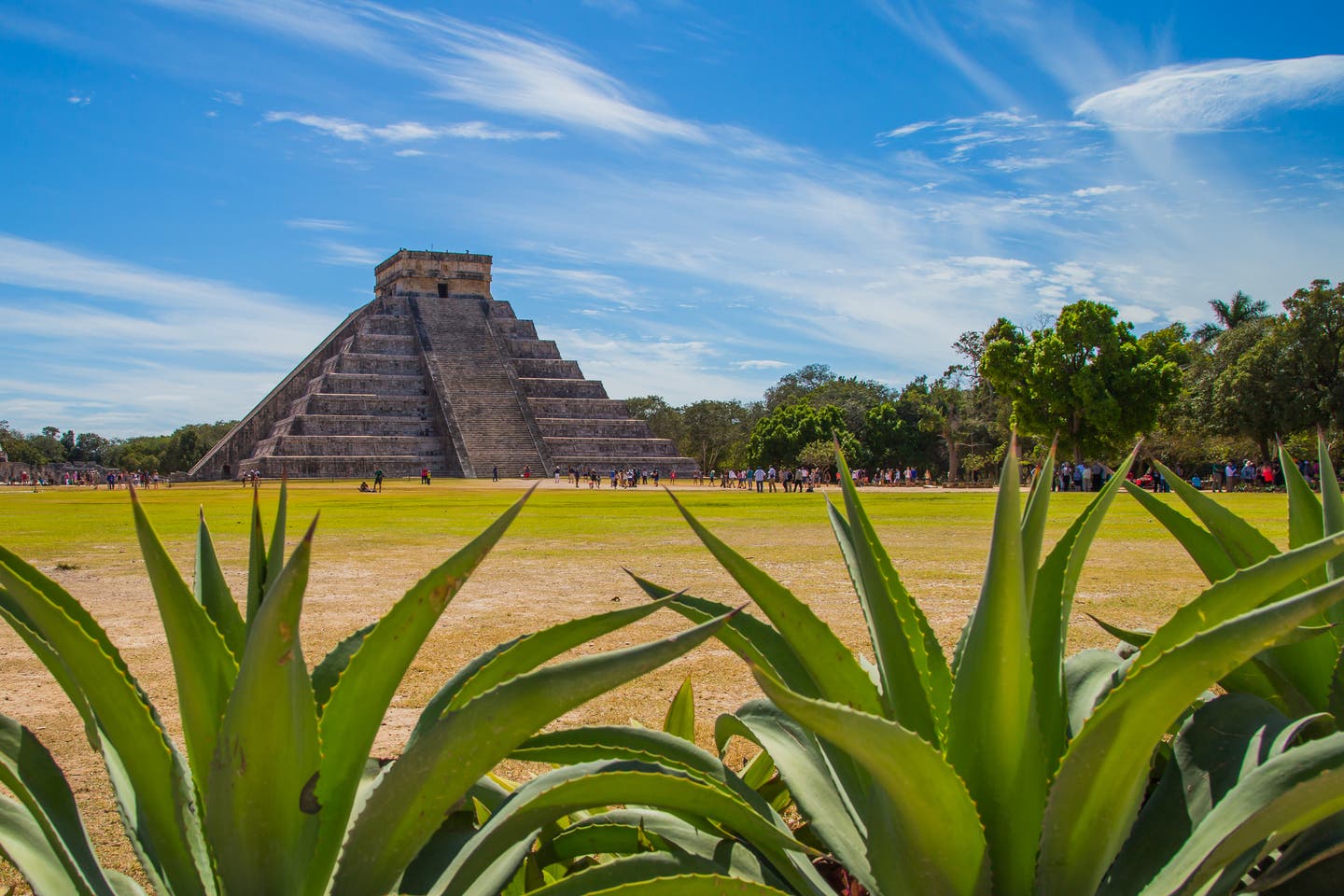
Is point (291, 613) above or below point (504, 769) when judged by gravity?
above

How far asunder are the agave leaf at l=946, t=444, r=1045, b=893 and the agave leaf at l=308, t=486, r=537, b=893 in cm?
Answer: 53

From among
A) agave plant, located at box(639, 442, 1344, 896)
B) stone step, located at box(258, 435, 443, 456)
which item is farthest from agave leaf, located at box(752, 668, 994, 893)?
stone step, located at box(258, 435, 443, 456)

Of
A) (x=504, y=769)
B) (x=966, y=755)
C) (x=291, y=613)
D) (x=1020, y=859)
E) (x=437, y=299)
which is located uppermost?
(x=437, y=299)

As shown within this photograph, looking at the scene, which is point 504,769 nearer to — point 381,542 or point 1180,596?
point 1180,596

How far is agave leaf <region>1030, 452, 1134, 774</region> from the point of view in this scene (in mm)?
1350

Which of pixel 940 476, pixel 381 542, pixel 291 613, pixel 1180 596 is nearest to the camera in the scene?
pixel 291 613

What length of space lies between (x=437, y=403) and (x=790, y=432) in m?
19.0

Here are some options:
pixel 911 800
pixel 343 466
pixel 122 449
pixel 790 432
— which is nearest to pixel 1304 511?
pixel 911 800

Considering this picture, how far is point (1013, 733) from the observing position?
3.82ft

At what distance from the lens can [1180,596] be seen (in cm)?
630

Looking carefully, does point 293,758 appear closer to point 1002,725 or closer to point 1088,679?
point 1002,725

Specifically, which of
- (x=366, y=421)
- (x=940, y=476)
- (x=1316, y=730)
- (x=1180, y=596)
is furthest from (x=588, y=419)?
(x=1316, y=730)

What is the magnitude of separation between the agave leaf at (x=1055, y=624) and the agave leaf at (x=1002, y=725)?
124 mm

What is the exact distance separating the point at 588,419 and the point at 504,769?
151 ft
